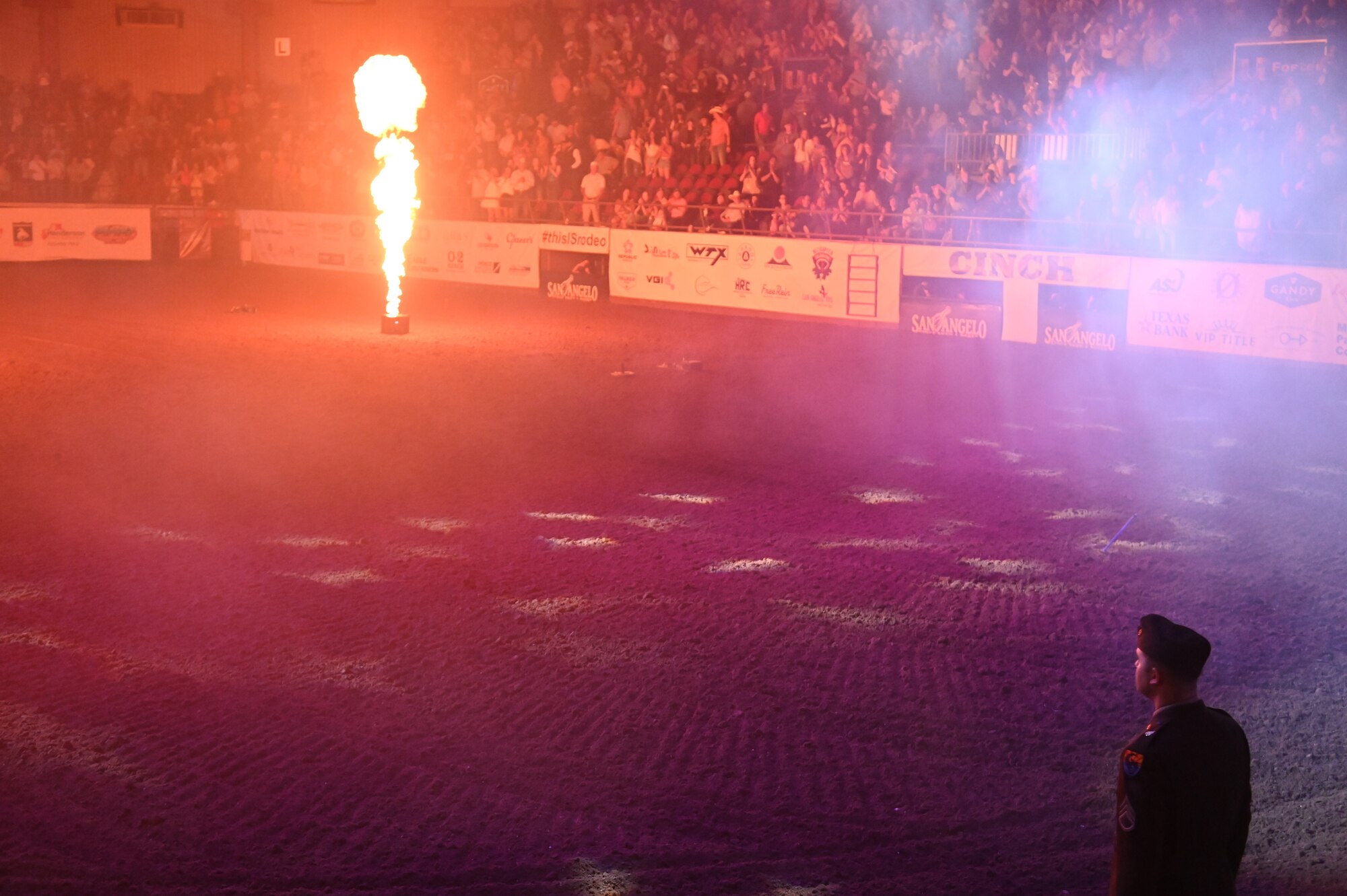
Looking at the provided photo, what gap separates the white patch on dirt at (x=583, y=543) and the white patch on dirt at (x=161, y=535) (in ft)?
10.3

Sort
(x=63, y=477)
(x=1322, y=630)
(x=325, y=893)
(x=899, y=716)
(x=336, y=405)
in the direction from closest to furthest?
(x=325, y=893), (x=899, y=716), (x=1322, y=630), (x=63, y=477), (x=336, y=405)

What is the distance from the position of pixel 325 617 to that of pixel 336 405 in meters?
8.41

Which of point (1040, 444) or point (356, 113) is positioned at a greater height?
point (356, 113)

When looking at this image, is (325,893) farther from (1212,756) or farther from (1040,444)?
(1040,444)

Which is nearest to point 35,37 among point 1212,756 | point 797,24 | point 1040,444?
point 797,24

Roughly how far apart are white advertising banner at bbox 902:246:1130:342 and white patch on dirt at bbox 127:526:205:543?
15.4 metres

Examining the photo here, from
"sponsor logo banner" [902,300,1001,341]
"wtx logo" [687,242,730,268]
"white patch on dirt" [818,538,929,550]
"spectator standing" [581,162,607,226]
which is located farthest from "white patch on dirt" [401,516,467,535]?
"spectator standing" [581,162,607,226]

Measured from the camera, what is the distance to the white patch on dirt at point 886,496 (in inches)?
500

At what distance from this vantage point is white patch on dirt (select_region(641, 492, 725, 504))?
41.3 ft

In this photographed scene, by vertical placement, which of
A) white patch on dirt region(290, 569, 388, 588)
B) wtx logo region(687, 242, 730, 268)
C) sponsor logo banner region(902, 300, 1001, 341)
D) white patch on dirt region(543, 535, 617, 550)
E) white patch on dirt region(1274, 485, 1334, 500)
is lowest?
white patch on dirt region(290, 569, 388, 588)

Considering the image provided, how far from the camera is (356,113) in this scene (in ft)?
127

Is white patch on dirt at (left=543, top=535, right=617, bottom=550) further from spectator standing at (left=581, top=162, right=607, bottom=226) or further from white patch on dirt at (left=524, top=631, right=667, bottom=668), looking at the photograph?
spectator standing at (left=581, top=162, right=607, bottom=226)

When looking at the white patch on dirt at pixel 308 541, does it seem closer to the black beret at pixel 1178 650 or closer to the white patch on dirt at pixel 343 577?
the white patch on dirt at pixel 343 577

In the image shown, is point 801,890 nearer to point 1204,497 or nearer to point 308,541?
point 308,541
